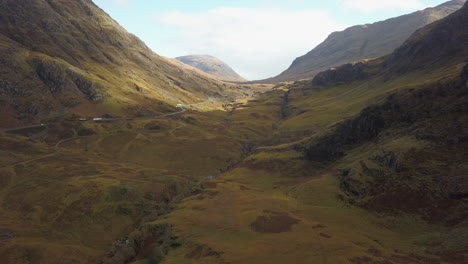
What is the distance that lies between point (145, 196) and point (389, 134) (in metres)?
98.9

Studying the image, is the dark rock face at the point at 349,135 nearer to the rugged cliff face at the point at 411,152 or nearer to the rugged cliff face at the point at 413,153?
the rugged cliff face at the point at 411,152

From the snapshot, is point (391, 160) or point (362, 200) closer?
point (362, 200)

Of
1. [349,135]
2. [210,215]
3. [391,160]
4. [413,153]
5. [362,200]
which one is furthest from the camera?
[349,135]

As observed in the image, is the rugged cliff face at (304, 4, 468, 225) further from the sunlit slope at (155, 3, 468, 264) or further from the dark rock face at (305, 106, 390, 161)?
the sunlit slope at (155, 3, 468, 264)

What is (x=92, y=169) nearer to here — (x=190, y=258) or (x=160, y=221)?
(x=160, y=221)

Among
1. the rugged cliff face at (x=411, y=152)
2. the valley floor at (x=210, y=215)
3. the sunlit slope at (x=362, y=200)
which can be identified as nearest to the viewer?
the sunlit slope at (x=362, y=200)

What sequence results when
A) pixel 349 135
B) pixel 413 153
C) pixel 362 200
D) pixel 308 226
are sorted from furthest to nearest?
1. pixel 349 135
2. pixel 413 153
3. pixel 362 200
4. pixel 308 226

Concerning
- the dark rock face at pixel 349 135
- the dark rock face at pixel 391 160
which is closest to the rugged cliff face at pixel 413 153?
the dark rock face at pixel 391 160

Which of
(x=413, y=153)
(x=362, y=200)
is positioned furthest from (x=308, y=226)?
(x=413, y=153)

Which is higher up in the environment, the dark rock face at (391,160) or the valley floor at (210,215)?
the dark rock face at (391,160)

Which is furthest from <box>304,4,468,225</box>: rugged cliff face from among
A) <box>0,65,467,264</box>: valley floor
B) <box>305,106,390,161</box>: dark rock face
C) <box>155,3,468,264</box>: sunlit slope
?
<box>0,65,467,264</box>: valley floor

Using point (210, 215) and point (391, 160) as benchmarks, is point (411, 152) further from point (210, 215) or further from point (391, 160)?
point (210, 215)

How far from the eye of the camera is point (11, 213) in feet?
382

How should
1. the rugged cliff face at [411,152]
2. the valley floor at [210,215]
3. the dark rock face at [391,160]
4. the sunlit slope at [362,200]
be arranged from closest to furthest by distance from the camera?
1. the sunlit slope at [362,200]
2. the valley floor at [210,215]
3. the rugged cliff face at [411,152]
4. the dark rock face at [391,160]
